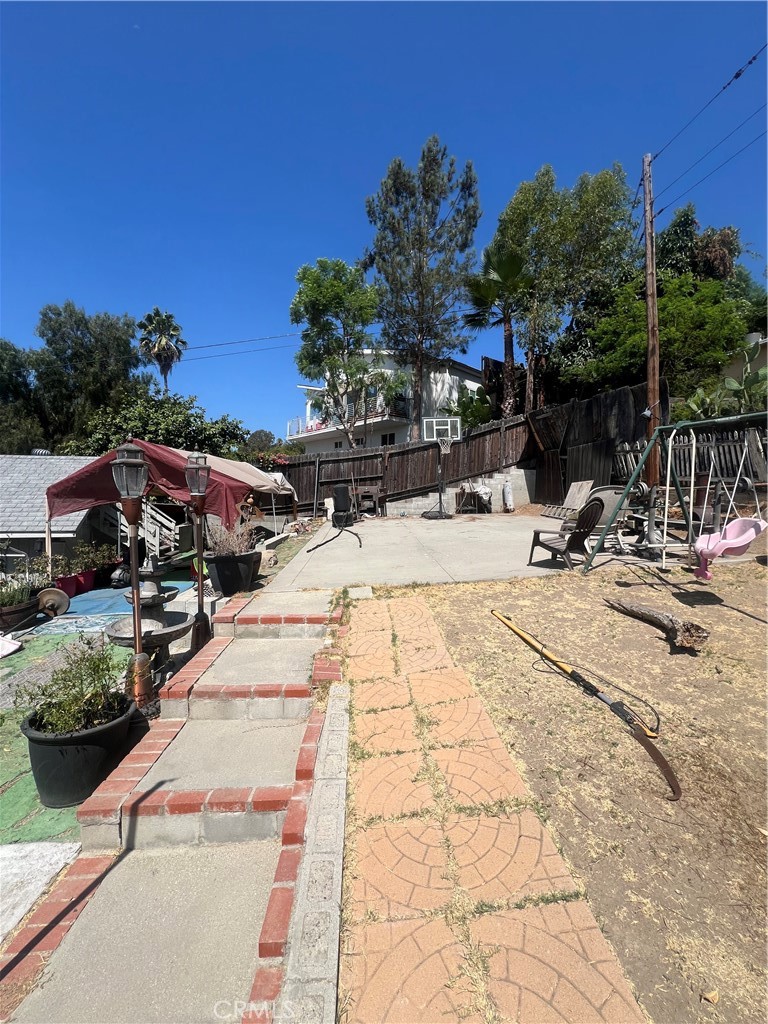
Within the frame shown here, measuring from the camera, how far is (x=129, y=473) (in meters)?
3.34

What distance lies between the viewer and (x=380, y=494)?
50.6 feet

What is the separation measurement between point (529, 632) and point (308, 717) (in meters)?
2.02

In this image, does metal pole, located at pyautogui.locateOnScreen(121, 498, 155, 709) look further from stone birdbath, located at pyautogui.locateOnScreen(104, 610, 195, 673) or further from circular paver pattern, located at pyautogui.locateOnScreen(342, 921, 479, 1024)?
circular paver pattern, located at pyautogui.locateOnScreen(342, 921, 479, 1024)

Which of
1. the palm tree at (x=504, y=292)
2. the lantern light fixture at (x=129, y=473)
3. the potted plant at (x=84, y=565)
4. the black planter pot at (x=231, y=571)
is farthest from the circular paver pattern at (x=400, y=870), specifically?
the palm tree at (x=504, y=292)

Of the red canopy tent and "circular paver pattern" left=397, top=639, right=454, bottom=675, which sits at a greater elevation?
the red canopy tent

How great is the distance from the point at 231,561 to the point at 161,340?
24.9 m

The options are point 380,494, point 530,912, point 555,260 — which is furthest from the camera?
point 555,260

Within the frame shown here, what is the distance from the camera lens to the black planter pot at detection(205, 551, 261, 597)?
220 inches

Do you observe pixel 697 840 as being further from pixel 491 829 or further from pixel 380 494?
pixel 380 494

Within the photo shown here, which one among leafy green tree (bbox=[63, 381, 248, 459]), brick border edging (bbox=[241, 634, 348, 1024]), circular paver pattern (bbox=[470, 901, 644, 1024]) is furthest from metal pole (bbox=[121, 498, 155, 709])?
leafy green tree (bbox=[63, 381, 248, 459])

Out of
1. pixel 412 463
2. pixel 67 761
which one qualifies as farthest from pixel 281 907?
pixel 412 463

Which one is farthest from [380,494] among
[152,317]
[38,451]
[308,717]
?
[152,317]

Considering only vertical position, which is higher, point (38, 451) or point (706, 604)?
point (38, 451)

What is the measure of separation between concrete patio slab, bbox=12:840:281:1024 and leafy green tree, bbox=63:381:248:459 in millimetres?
13105
